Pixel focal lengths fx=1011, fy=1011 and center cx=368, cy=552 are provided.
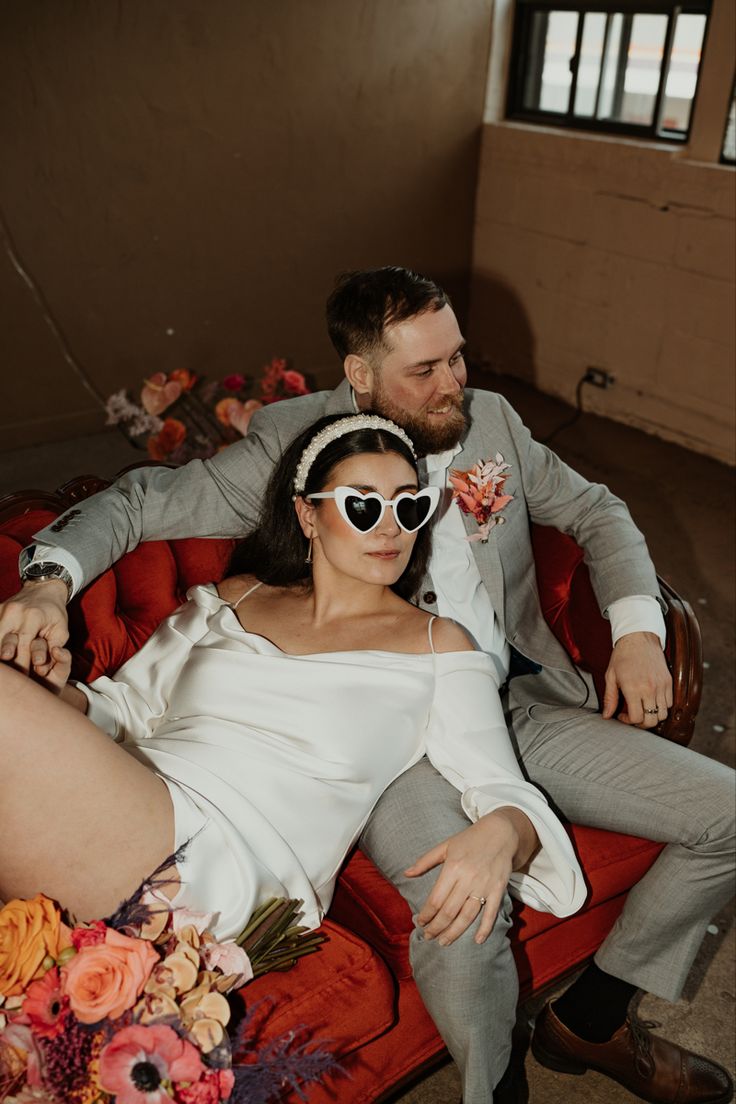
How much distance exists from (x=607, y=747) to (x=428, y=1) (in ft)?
15.9

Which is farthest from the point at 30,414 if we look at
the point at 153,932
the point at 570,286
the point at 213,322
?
the point at 153,932

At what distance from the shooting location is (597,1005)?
211 centimetres

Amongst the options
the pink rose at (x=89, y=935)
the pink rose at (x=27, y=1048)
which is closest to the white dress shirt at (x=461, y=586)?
the pink rose at (x=89, y=935)

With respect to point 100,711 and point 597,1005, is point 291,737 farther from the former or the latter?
point 597,1005

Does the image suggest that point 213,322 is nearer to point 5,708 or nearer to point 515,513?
point 515,513

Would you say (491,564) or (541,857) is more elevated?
(491,564)

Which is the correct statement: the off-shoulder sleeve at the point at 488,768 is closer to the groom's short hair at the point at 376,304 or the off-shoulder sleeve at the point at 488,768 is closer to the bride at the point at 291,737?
the bride at the point at 291,737

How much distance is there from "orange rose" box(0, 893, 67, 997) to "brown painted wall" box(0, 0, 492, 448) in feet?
13.4

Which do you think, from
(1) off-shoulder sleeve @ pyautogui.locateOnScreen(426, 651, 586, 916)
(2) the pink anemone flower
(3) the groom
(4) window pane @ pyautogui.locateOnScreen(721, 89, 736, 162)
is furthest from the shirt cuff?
(4) window pane @ pyautogui.locateOnScreen(721, 89, 736, 162)

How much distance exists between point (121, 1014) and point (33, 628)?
31.5 inches

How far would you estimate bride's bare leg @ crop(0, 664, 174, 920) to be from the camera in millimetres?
1549

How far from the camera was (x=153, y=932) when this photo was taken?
4.60 ft

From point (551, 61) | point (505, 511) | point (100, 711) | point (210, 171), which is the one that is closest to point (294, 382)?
point (505, 511)

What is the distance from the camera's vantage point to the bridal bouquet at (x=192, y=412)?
3197 mm
